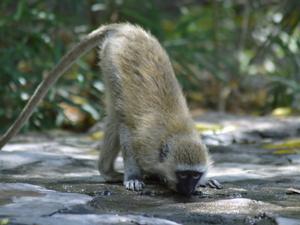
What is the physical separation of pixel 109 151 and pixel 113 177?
0.92 ft

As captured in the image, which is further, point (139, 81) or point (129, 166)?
point (139, 81)

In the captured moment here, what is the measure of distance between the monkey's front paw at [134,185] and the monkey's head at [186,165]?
23 centimetres

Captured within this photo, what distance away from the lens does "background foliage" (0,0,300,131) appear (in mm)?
9734

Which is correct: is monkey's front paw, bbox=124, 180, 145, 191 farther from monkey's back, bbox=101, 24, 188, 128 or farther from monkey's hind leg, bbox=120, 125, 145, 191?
monkey's back, bbox=101, 24, 188, 128

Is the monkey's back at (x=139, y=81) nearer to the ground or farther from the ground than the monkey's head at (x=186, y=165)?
farther from the ground

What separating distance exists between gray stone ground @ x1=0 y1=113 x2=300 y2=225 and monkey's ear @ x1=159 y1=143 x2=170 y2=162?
242 mm

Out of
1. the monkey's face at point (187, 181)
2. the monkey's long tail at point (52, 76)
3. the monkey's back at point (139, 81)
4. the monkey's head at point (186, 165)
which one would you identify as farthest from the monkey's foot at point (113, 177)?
the monkey's long tail at point (52, 76)

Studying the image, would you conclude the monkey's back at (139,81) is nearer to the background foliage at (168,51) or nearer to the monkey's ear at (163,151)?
the monkey's ear at (163,151)

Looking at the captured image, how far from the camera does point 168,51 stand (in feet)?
35.3

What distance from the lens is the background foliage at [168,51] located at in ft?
31.9

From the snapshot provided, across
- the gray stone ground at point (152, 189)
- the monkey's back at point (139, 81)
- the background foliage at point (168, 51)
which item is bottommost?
the gray stone ground at point (152, 189)

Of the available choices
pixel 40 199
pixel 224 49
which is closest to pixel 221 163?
pixel 40 199

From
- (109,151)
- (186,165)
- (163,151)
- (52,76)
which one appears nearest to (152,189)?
(163,151)

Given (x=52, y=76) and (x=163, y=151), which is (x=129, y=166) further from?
(x=52, y=76)
